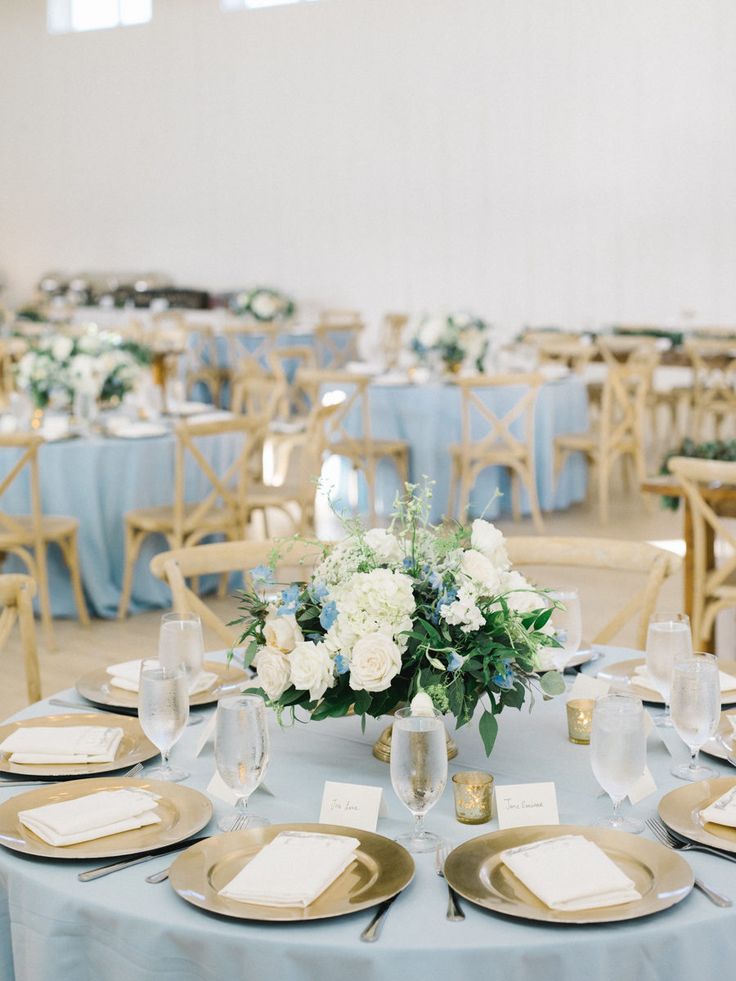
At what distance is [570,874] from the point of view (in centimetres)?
146

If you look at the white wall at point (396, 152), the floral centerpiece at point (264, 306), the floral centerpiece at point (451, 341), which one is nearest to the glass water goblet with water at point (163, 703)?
the floral centerpiece at point (451, 341)

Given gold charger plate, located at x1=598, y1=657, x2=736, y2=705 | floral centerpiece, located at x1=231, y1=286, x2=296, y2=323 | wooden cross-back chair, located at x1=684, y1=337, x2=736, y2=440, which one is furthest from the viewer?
floral centerpiece, located at x1=231, y1=286, x2=296, y2=323

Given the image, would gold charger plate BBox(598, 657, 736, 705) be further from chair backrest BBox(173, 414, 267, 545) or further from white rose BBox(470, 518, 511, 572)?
chair backrest BBox(173, 414, 267, 545)

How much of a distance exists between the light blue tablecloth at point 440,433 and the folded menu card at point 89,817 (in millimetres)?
5494

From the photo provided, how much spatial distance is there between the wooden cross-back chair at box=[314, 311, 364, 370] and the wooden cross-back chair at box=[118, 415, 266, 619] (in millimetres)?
5487

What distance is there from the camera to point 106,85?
15.8 m

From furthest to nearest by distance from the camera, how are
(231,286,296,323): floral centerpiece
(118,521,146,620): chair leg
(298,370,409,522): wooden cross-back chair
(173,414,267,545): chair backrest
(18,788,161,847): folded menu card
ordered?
(231,286,296,323): floral centerpiece, (298,370,409,522): wooden cross-back chair, (118,521,146,620): chair leg, (173,414,267,545): chair backrest, (18,788,161,847): folded menu card

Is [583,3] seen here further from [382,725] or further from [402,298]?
[382,725]

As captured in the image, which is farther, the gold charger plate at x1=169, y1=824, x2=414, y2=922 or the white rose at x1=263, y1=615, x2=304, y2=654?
the white rose at x1=263, y1=615, x2=304, y2=654

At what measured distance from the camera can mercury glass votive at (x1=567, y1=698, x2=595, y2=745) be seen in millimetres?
1946

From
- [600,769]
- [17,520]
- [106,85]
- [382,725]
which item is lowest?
[17,520]

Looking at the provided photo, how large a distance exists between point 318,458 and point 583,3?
755 centimetres

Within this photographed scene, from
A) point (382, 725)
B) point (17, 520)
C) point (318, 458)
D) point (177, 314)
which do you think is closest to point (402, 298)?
point (177, 314)

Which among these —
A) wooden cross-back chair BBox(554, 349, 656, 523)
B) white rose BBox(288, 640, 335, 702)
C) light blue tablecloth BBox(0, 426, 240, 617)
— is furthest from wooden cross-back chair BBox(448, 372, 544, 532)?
white rose BBox(288, 640, 335, 702)
